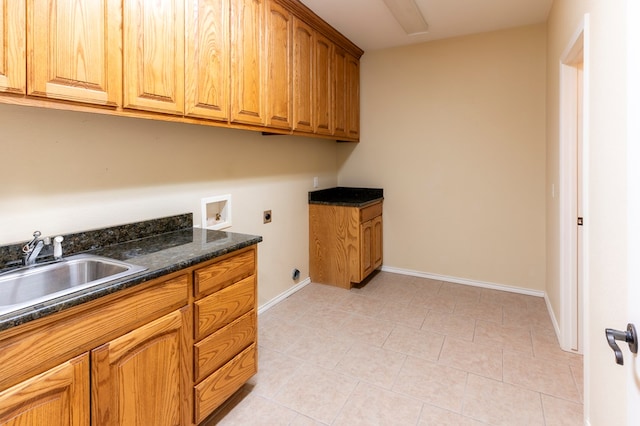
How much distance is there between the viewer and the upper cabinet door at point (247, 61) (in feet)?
6.83

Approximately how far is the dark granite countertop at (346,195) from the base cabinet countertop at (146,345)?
1.78 m

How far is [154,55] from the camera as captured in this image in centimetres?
160

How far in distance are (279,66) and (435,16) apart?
1504 millimetres

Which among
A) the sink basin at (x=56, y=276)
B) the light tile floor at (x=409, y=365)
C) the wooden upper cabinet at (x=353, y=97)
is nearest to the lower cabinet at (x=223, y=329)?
the light tile floor at (x=409, y=365)

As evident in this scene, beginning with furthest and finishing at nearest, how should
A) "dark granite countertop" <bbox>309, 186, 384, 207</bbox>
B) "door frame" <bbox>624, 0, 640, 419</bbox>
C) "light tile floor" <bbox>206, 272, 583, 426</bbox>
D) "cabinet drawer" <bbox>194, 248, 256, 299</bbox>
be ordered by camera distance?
"dark granite countertop" <bbox>309, 186, 384, 207</bbox> < "light tile floor" <bbox>206, 272, 583, 426</bbox> < "cabinet drawer" <bbox>194, 248, 256, 299</bbox> < "door frame" <bbox>624, 0, 640, 419</bbox>

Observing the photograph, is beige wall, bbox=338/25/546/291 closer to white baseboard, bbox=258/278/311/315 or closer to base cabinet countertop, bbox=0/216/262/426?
white baseboard, bbox=258/278/311/315

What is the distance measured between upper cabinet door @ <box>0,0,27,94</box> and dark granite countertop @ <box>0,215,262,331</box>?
0.74 m

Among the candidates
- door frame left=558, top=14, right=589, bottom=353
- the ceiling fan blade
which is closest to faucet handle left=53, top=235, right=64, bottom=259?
the ceiling fan blade

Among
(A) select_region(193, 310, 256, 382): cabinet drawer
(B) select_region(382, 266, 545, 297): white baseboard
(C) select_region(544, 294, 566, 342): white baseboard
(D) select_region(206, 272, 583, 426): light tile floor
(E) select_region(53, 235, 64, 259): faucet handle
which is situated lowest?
(D) select_region(206, 272, 583, 426): light tile floor

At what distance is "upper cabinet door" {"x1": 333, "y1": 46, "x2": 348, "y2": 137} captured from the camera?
3.34 m

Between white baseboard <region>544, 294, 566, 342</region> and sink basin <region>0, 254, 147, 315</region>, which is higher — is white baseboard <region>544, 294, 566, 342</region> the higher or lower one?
the lower one

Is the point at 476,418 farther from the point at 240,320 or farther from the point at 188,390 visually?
the point at 188,390

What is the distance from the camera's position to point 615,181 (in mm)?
1177

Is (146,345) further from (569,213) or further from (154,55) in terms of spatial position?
(569,213)
